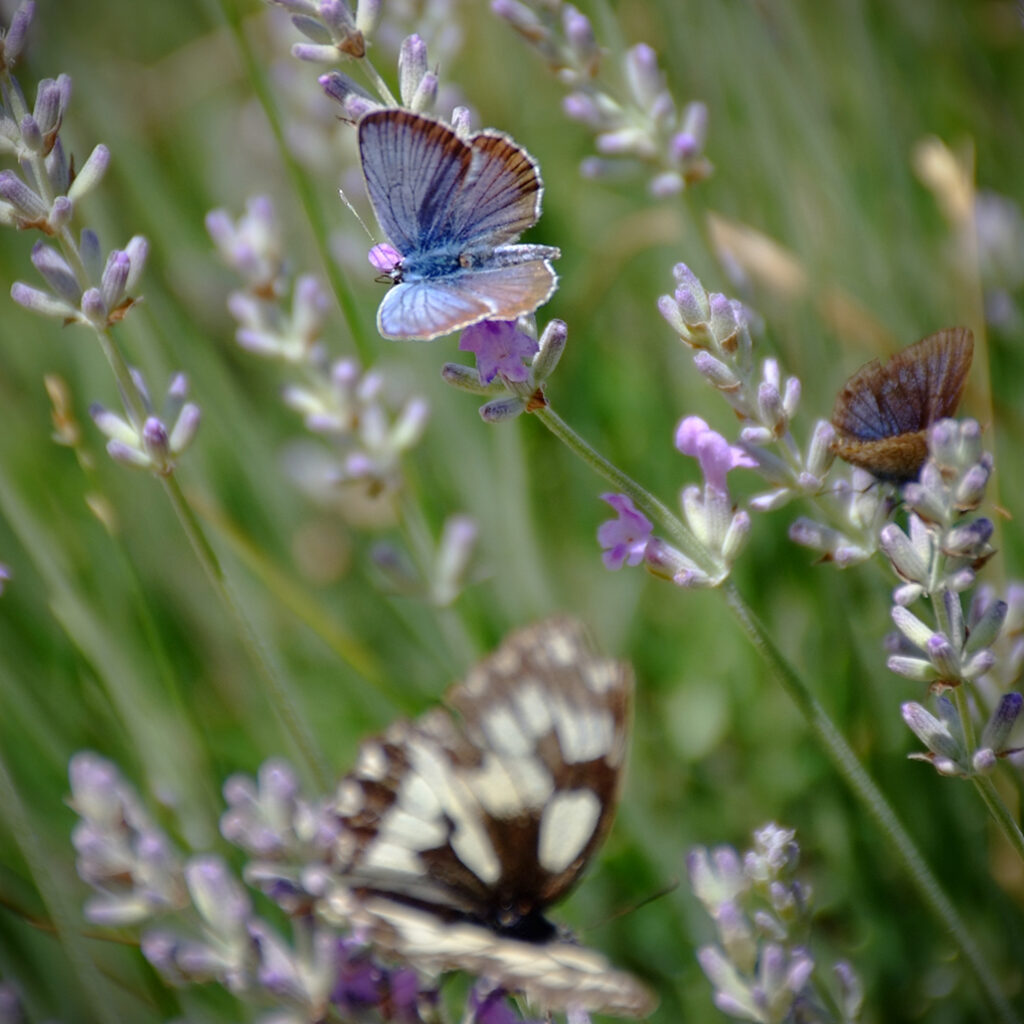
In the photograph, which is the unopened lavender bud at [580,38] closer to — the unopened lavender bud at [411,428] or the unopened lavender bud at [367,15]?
the unopened lavender bud at [367,15]

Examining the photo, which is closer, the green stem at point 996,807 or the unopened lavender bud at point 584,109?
the green stem at point 996,807

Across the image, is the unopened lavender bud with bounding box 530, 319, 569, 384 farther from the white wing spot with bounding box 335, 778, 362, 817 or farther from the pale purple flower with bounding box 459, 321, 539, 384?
the white wing spot with bounding box 335, 778, 362, 817

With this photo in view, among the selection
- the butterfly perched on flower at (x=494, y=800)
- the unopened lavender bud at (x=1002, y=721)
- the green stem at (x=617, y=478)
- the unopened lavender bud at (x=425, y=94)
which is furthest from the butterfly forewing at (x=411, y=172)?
the unopened lavender bud at (x=1002, y=721)

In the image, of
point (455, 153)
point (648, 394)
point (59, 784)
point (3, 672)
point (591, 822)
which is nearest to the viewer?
point (455, 153)

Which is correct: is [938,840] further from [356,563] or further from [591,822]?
[356,563]

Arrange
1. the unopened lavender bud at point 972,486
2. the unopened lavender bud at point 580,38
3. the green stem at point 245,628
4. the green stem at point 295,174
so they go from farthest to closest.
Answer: the green stem at point 295,174 → the unopened lavender bud at point 580,38 → the green stem at point 245,628 → the unopened lavender bud at point 972,486

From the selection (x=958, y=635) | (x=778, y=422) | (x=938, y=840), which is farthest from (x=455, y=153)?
(x=938, y=840)
